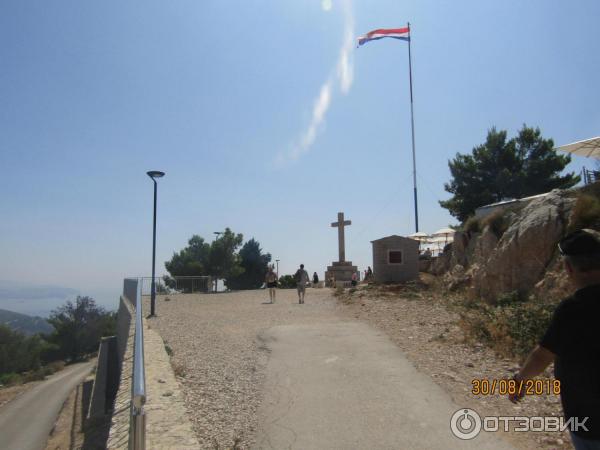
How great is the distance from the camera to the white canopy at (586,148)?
14055 mm

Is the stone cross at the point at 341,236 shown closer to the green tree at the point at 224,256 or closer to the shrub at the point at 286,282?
the shrub at the point at 286,282

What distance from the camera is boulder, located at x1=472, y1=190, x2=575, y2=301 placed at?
10523mm

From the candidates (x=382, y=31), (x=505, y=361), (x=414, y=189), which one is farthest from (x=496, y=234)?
(x=382, y=31)

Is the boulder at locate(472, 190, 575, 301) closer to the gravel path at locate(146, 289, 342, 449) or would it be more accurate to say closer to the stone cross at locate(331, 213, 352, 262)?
the gravel path at locate(146, 289, 342, 449)

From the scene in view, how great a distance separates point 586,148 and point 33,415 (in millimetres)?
30114

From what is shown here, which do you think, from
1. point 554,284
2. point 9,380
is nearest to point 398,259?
point 554,284

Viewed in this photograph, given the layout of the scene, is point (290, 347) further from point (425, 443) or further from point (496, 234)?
point (496, 234)

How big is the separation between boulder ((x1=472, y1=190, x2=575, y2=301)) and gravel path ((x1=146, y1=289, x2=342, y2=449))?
15.7 ft

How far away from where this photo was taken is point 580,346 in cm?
223

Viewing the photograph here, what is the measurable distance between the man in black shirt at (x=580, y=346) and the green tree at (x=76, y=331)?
5307 cm

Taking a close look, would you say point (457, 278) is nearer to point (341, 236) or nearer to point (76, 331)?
point (341, 236)

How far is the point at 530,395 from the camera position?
5578mm

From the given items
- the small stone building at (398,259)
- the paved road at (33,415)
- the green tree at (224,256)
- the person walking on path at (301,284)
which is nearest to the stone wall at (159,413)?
the person walking on path at (301,284)

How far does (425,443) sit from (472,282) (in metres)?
10.00
